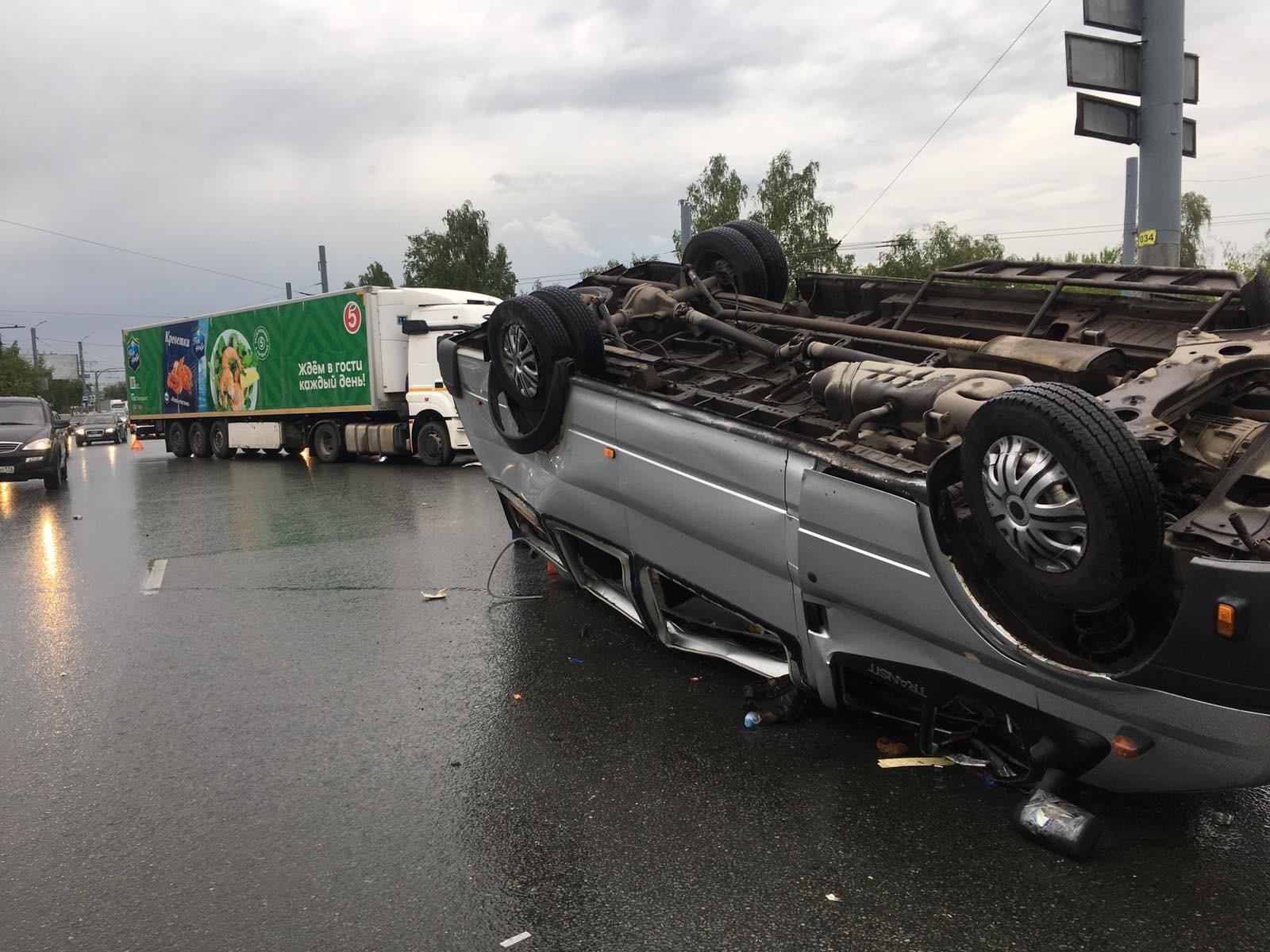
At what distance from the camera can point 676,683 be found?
4531 millimetres

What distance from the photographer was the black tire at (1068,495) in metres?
2.50

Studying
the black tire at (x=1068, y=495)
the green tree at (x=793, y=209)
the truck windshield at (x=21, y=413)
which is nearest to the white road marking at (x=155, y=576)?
the black tire at (x=1068, y=495)

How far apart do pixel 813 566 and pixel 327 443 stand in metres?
17.4

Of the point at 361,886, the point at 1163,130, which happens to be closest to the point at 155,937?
the point at 361,886

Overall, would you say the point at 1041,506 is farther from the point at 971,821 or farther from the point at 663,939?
the point at 663,939

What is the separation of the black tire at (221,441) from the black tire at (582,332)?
65.6 ft

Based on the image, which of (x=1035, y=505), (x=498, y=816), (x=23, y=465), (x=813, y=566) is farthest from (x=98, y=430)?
(x=1035, y=505)

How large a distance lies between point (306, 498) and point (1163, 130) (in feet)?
33.6

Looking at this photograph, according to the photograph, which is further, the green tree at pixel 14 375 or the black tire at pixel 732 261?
the green tree at pixel 14 375

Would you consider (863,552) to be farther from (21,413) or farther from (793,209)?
(793,209)

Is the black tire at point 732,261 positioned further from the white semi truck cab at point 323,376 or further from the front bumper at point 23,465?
the front bumper at point 23,465

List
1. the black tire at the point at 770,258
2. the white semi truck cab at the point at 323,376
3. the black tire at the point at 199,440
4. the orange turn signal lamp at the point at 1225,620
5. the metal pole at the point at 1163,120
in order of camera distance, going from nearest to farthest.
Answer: the orange turn signal lamp at the point at 1225,620
the black tire at the point at 770,258
the metal pole at the point at 1163,120
the white semi truck cab at the point at 323,376
the black tire at the point at 199,440

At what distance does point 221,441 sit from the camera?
23.0m

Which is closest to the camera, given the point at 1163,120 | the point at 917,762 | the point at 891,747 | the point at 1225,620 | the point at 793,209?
the point at 1225,620
